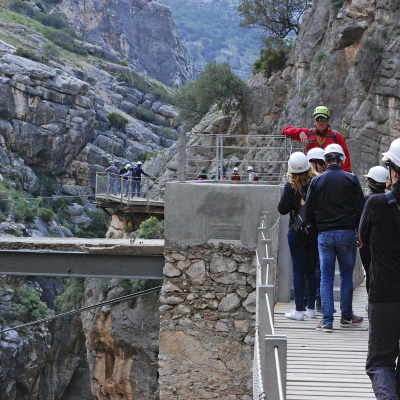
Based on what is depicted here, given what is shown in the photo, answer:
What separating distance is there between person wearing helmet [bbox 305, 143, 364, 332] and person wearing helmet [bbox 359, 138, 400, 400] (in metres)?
2.38

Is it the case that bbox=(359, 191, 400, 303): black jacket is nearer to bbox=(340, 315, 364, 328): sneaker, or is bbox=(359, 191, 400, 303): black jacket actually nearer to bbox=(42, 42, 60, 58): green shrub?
bbox=(340, 315, 364, 328): sneaker

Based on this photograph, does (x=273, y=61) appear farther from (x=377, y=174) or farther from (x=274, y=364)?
(x=274, y=364)

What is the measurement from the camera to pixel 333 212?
5836mm

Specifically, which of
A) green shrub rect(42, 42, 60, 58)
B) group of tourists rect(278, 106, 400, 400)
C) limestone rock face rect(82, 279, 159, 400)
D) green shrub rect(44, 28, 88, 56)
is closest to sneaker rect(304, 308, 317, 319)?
group of tourists rect(278, 106, 400, 400)

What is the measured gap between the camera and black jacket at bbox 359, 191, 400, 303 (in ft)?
11.0

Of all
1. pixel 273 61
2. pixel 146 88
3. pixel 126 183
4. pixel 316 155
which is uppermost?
pixel 146 88

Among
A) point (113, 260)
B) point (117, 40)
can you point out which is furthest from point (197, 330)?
point (117, 40)

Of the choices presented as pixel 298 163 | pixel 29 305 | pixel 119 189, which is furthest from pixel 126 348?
pixel 29 305

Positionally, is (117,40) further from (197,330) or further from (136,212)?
(197,330)

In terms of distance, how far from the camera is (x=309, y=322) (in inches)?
259

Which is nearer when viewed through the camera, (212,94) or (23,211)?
(212,94)

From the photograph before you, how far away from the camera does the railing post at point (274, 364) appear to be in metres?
2.76

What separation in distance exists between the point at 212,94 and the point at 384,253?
39.8m

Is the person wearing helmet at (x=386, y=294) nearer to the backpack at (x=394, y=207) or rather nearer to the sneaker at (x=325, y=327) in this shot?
the backpack at (x=394, y=207)
